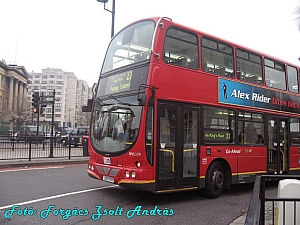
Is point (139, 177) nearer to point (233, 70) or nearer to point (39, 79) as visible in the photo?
point (233, 70)

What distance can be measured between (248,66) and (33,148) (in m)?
11.1

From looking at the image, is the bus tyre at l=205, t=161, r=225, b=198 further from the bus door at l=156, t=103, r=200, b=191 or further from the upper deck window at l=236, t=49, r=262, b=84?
the upper deck window at l=236, t=49, r=262, b=84

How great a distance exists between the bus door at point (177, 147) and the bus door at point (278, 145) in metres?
3.55

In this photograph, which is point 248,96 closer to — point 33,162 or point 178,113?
point 178,113

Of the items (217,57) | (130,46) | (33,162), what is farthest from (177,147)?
(33,162)

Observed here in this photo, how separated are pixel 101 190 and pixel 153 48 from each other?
418 cm

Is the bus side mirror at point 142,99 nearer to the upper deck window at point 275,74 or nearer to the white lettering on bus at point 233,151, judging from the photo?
the white lettering on bus at point 233,151

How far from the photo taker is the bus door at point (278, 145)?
1025 centimetres

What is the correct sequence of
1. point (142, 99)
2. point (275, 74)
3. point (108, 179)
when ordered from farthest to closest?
1. point (275, 74)
2. point (108, 179)
3. point (142, 99)

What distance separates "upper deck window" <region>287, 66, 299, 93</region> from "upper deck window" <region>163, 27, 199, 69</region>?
16.3 feet

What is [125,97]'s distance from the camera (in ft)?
25.0

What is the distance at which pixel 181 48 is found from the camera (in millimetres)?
7969

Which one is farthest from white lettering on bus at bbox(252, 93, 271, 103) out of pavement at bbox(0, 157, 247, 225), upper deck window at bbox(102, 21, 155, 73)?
pavement at bbox(0, 157, 247, 225)

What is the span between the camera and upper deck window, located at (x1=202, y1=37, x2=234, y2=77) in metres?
8.54
